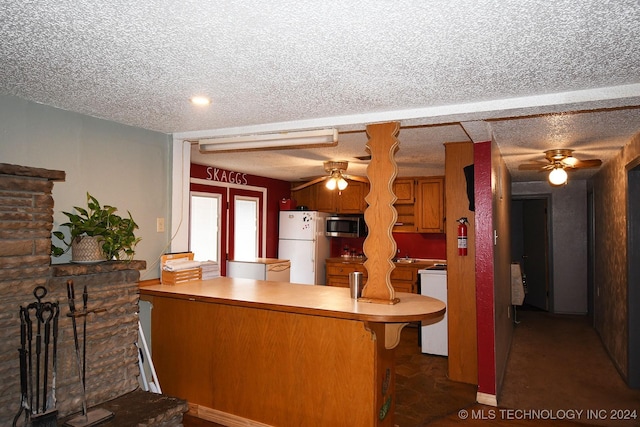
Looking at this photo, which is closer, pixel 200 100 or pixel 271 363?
pixel 200 100

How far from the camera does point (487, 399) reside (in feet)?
11.1

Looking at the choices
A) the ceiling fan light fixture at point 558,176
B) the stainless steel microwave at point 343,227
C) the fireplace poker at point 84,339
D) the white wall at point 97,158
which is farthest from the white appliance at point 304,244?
the fireplace poker at point 84,339

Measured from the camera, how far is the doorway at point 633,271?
3.67 m

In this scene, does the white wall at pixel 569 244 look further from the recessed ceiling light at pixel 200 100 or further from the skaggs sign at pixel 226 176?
the recessed ceiling light at pixel 200 100

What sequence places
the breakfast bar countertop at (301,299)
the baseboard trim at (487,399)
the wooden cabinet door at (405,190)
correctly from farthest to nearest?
the wooden cabinet door at (405,190) < the baseboard trim at (487,399) < the breakfast bar countertop at (301,299)

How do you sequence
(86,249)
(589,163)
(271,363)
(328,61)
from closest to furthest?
(328,61) < (86,249) < (271,363) < (589,163)

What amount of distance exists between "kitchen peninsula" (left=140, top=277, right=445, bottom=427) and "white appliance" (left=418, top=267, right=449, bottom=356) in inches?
67.1

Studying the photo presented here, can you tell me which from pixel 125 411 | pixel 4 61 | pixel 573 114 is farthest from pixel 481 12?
pixel 125 411

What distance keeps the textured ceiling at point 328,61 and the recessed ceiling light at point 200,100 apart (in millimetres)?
68

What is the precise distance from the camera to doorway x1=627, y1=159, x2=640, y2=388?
3.67m

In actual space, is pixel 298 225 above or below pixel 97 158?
below

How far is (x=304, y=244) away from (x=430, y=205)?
81.2 inches

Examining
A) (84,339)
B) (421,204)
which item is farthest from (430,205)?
(84,339)

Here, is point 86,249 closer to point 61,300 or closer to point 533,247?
point 61,300
